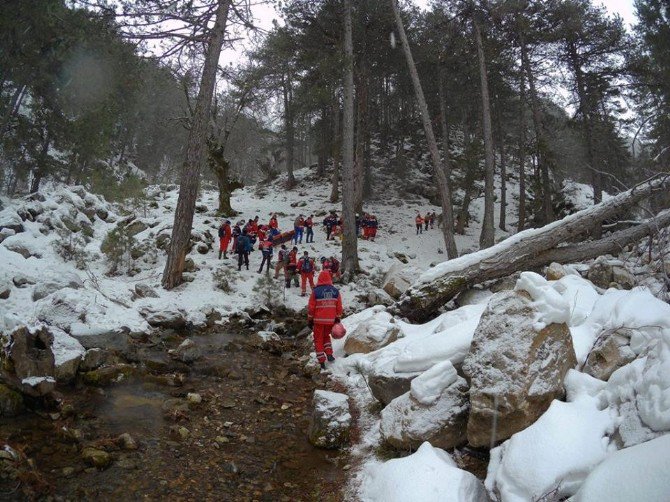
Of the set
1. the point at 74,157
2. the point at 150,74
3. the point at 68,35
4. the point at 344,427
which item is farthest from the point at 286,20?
the point at 344,427

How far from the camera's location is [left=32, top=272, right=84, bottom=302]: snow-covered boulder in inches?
281

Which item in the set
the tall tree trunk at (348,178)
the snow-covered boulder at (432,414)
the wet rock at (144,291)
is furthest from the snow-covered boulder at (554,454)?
the tall tree trunk at (348,178)

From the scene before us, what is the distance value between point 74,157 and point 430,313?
56.8 feet

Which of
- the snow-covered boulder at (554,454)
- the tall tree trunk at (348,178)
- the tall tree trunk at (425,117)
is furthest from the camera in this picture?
the tall tree trunk at (425,117)

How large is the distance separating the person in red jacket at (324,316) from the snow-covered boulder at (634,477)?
499cm

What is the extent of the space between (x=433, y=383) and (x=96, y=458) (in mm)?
3234

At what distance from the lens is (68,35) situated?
30.1ft

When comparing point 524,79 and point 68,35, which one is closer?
point 68,35

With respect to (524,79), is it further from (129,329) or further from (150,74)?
(129,329)

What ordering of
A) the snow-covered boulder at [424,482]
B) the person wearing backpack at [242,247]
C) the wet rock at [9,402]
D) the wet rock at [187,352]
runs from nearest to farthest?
the snow-covered boulder at [424,482] < the wet rock at [9,402] < the wet rock at [187,352] < the person wearing backpack at [242,247]

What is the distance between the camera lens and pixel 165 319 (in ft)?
27.8

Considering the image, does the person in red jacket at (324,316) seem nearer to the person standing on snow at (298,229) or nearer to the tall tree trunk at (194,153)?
the tall tree trunk at (194,153)

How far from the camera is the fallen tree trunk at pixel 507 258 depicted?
780 centimetres

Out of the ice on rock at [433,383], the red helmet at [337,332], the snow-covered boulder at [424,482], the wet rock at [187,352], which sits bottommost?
the wet rock at [187,352]
